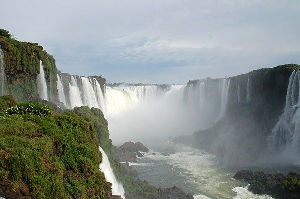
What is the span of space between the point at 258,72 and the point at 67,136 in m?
37.4

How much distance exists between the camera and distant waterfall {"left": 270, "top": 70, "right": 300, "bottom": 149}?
35750 millimetres

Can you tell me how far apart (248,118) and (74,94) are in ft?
83.0

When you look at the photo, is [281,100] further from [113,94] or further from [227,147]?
[113,94]

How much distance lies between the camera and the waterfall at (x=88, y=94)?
48875 mm

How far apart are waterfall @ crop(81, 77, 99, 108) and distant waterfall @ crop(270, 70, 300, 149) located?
2731cm

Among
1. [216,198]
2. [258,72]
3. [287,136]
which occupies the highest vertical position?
[258,72]

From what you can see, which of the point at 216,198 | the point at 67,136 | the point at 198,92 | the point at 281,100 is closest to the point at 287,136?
the point at 281,100

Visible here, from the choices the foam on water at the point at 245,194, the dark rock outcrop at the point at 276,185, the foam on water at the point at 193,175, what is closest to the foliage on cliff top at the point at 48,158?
the foam on water at the point at 193,175

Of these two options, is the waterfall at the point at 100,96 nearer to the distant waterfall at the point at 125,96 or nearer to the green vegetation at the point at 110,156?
the distant waterfall at the point at 125,96

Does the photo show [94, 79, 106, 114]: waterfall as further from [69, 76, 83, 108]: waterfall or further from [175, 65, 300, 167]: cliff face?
[175, 65, 300, 167]: cliff face

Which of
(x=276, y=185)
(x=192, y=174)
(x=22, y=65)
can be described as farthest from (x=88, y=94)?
(x=276, y=185)

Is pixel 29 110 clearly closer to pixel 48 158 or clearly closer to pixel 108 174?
pixel 48 158

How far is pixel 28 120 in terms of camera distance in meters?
12.0

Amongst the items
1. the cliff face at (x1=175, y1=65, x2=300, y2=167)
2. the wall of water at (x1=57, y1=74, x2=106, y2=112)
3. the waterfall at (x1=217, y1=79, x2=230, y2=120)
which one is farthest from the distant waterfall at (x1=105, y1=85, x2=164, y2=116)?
the waterfall at (x1=217, y1=79, x2=230, y2=120)
